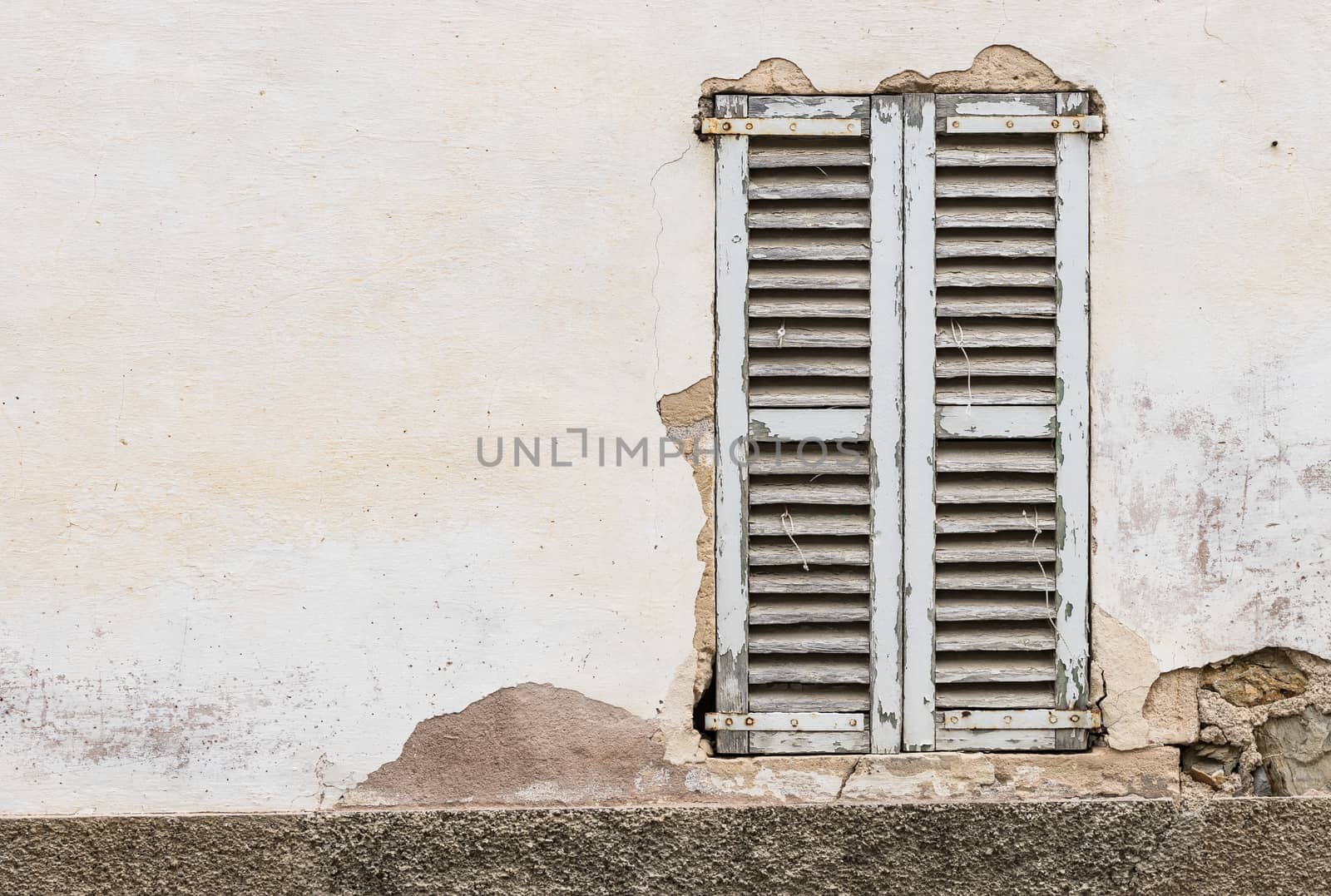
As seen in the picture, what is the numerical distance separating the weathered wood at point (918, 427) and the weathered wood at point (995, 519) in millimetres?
52

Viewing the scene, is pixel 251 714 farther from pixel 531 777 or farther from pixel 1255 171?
pixel 1255 171

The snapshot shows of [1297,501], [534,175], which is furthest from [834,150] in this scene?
[1297,501]

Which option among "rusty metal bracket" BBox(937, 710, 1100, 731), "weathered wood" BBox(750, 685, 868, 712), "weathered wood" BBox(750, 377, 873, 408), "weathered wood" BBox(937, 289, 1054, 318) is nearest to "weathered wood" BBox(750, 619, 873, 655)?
"weathered wood" BBox(750, 685, 868, 712)

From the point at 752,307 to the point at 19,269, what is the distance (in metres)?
1.94

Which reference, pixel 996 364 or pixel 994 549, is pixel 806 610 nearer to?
pixel 994 549

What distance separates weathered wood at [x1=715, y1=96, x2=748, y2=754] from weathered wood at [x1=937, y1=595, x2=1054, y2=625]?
8 centimetres

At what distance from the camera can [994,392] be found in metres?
2.72

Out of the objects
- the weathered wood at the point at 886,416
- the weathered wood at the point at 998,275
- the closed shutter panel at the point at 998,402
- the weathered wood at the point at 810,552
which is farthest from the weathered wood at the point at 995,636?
the weathered wood at the point at 998,275

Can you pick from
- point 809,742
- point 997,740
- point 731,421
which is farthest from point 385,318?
point 997,740

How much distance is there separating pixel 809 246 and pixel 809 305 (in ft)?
0.52

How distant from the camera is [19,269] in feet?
8.79

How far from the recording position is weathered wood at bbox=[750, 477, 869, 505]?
Answer: 8.87 feet

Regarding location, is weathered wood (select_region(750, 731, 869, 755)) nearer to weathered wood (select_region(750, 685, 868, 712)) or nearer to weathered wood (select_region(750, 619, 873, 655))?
weathered wood (select_region(750, 685, 868, 712))

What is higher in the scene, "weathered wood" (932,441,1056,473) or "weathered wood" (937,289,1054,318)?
"weathered wood" (937,289,1054,318)
